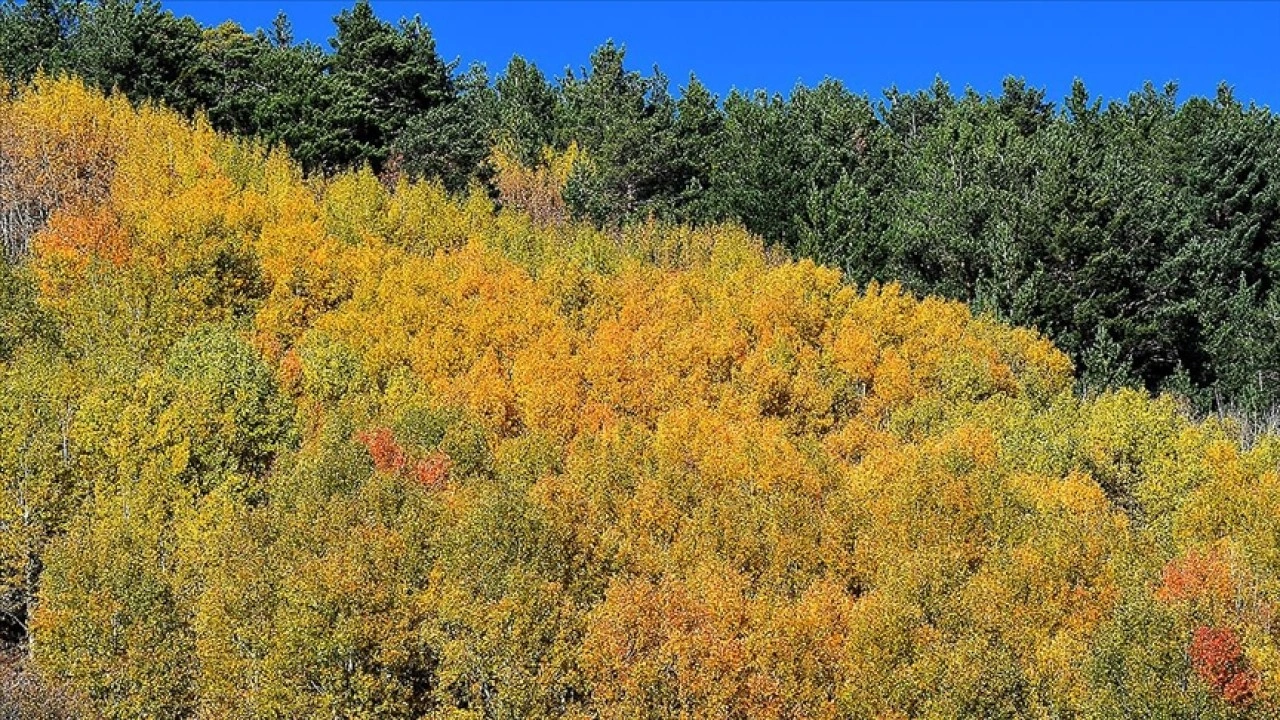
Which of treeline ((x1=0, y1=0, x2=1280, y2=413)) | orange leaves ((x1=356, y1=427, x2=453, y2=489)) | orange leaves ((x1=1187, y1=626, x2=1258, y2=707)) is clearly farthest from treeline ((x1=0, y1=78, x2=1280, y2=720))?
treeline ((x1=0, y1=0, x2=1280, y2=413))

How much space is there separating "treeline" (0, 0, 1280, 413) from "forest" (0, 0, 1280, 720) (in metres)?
0.34

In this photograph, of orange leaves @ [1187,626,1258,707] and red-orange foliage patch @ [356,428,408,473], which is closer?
orange leaves @ [1187,626,1258,707]

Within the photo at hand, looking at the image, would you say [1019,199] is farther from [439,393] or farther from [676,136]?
[439,393]

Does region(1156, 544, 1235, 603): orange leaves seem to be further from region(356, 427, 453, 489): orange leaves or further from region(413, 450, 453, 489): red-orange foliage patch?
region(356, 427, 453, 489): orange leaves

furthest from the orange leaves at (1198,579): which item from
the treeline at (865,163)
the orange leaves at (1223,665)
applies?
the treeline at (865,163)

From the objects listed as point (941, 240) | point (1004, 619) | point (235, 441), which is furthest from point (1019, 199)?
point (235, 441)

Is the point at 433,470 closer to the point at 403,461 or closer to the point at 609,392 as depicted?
the point at 403,461

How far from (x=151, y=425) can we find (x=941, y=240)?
162 feet

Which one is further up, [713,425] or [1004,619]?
[713,425]

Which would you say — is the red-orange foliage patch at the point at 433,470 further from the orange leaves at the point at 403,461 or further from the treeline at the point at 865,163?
the treeline at the point at 865,163

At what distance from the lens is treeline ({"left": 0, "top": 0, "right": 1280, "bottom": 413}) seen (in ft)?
251

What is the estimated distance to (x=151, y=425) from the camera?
50062mm

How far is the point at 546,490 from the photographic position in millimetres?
50688

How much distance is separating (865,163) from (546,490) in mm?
48804
